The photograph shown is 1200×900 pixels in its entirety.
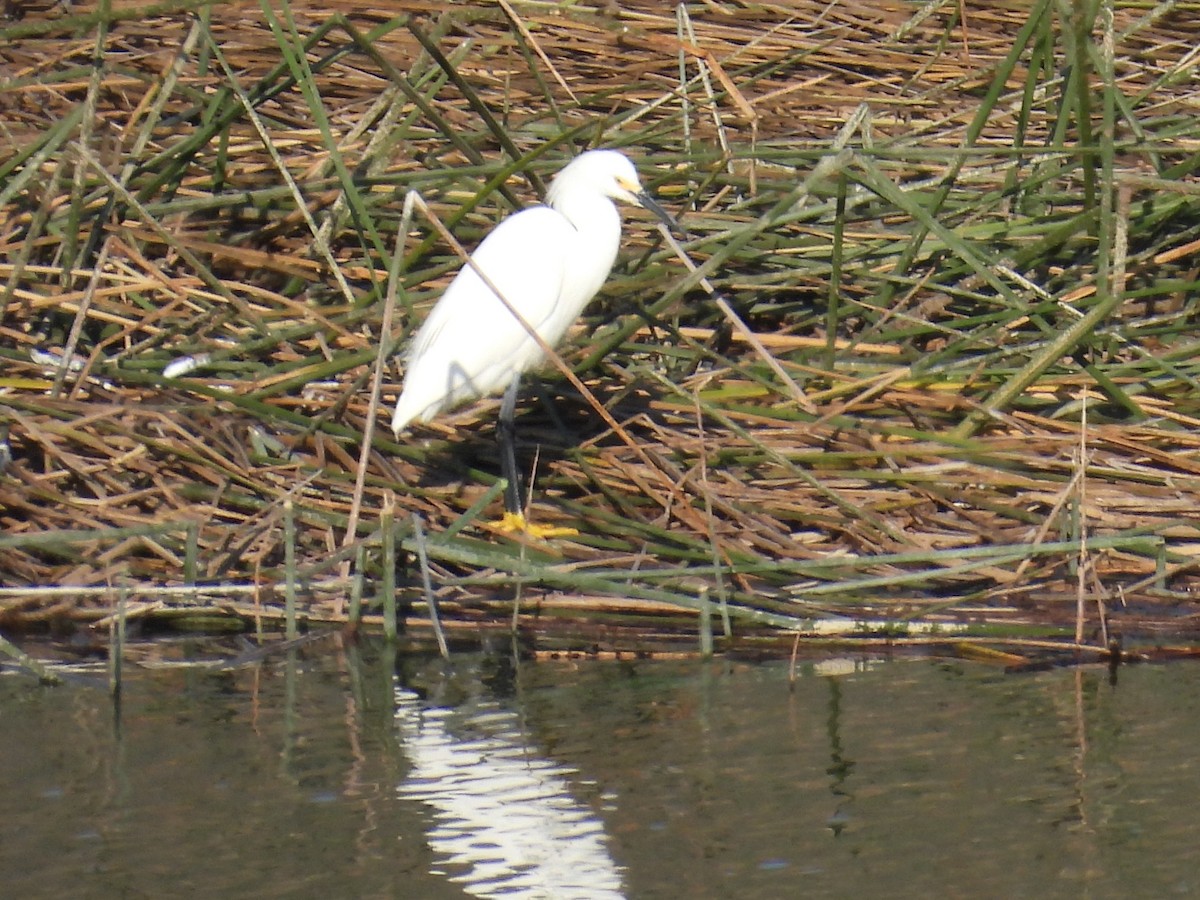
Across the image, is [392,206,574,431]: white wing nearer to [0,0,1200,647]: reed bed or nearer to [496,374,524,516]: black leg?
[496,374,524,516]: black leg

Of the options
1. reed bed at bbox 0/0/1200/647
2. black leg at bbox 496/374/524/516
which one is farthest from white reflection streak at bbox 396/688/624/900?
black leg at bbox 496/374/524/516

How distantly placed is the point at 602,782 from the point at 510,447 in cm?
214

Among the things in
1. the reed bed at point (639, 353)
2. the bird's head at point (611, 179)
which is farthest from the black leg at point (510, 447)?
the bird's head at point (611, 179)

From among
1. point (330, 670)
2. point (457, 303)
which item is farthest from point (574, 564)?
point (457, 303)

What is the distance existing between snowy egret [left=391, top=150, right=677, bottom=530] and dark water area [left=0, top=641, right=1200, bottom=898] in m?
1.24

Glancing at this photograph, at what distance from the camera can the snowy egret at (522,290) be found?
5816 millimetres

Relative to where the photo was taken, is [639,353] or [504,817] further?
[639,353]

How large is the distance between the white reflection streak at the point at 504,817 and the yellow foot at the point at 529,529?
4.10 feet

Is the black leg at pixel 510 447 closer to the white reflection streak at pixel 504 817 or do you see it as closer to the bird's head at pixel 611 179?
the bird's head at pixel 611 179

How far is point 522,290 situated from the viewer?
19.3 feet

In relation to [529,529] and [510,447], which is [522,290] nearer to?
[510,447]

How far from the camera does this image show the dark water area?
11.0ft

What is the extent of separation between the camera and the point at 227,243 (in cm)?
693

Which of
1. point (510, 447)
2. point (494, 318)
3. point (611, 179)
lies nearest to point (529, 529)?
point (510, 447)
